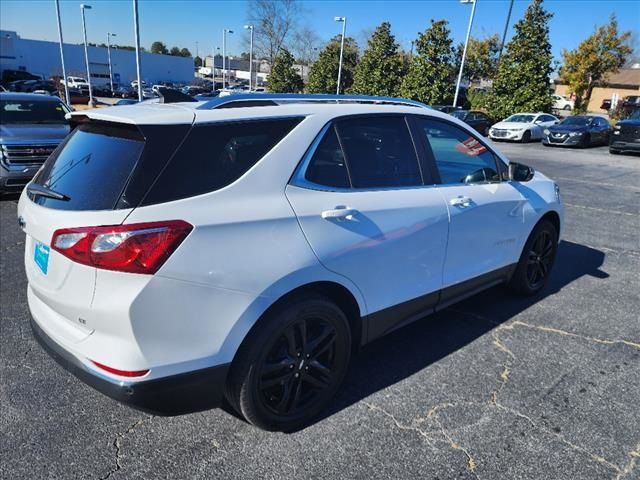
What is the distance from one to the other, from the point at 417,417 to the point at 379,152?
1.61 metres

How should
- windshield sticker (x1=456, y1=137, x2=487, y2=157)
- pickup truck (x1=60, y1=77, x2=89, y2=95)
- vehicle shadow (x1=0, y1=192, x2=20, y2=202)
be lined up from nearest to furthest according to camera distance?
windshield sticker (x1=456, y1=137, x2=487, y2=157) → vehicle shadow (x1=0, y1=192, x2=20, y2=202) → pickup truck (x1=60, y1=77, x2=89, y2=95)

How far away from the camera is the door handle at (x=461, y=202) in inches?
129

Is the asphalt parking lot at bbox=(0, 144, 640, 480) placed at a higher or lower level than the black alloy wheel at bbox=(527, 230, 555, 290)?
lower

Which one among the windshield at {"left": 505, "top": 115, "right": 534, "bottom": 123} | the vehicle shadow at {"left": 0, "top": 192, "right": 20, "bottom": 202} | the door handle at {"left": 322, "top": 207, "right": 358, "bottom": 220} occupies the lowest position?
the vehicle shadow at {"left": 0, "top": 192, "right": 20, "bottom": 202}

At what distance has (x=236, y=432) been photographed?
8.60 feet

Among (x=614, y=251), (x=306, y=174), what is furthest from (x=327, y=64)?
(x=306, y=174)

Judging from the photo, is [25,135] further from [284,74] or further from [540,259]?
[284,74]

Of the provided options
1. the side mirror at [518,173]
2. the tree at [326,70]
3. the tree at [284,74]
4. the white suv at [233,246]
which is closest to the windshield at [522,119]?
the tree at [326,70]

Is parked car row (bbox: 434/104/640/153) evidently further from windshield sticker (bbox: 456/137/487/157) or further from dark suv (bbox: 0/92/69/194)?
windshield sticker (bbox: 456/137/487/157)

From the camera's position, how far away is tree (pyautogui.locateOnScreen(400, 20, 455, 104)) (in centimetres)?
2919

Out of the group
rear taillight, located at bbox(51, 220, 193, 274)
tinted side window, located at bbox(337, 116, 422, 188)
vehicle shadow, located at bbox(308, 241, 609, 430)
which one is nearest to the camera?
rear taillight, located at bbox(51, 220, 193, 274)

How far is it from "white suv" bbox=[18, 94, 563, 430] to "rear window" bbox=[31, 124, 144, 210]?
0.03ft

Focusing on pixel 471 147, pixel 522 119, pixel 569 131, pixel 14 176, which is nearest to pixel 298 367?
pixel 471 147

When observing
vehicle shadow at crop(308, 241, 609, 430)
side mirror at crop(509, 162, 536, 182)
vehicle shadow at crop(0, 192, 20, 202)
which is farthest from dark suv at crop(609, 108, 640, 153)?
vehicle shadow at crop(0, 192, 20, 202)
